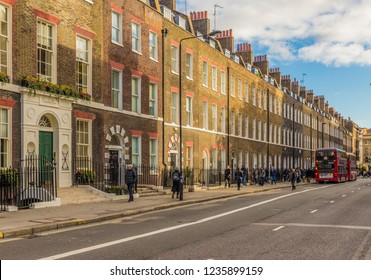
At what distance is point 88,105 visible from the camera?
23.7 meters

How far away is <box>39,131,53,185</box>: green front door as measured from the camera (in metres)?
20.1

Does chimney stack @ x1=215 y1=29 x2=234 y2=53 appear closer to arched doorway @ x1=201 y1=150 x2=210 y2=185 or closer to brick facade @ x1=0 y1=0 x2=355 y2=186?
brick facade @ x1=0 y1=0 x2=355 y2=186

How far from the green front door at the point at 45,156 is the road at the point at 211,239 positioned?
16.8 feet

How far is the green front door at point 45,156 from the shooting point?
65.9ft

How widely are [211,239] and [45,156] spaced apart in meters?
11.7

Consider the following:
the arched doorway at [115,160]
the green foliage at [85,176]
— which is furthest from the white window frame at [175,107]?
the green foliage at [85,176]

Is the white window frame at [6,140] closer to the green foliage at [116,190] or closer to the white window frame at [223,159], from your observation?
the green foliage at [116,190]

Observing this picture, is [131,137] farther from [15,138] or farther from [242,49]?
[242,49]

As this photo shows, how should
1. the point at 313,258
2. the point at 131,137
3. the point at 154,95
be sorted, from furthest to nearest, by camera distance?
the point at 154,95 → the point at 131,137 → the point at 313,258

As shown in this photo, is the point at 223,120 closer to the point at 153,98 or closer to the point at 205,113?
the point at 205,113

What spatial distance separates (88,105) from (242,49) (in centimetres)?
3631

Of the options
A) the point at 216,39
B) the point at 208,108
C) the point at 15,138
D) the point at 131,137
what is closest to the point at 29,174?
the point at 15,138

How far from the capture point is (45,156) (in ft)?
68.9

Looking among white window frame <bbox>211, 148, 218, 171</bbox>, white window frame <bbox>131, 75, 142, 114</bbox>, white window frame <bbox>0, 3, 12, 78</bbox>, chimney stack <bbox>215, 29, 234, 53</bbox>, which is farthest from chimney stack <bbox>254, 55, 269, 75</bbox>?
white window frame <bbox>0, 3, 12, 78</bbox>
